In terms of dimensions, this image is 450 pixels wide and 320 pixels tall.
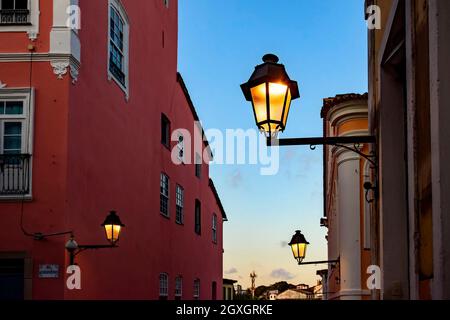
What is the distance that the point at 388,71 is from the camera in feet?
22.9

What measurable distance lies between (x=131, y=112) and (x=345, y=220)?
6404mm

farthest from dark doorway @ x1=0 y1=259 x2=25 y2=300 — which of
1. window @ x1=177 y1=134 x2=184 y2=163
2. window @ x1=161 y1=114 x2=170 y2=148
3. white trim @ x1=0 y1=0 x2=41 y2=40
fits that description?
window @ x1=177 y1=134 x2=184 y2=163

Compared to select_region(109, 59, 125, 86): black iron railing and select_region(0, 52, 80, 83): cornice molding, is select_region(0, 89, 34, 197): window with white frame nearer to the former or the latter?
select_region(0, 52, 80, 83): cornice molding

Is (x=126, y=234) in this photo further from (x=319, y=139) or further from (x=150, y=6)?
(x=319, y=139)

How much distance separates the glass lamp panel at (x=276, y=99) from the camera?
6.10 metres

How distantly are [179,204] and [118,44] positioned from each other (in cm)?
868

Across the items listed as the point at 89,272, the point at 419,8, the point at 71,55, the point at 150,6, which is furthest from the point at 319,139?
the point at 150,6

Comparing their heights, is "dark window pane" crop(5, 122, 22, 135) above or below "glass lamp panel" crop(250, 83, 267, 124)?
above

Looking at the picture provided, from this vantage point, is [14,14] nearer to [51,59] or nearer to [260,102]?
[51,59]

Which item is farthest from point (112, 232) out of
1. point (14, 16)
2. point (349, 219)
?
point (349, 219)

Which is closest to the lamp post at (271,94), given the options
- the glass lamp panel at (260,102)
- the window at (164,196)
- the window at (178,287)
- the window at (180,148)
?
the glass lamp panel at (260,102)

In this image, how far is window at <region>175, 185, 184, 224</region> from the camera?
2477 cm

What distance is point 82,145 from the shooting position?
14516 mm

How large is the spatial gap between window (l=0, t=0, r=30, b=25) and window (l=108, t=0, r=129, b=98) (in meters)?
2.93
